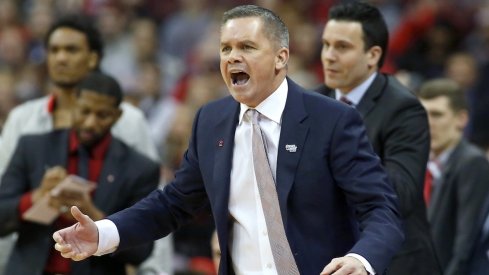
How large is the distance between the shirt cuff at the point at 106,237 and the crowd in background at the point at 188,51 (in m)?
4.00

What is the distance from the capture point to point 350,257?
3.97 metres

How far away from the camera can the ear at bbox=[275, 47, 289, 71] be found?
441 centimetres

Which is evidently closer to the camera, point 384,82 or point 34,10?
point 384,82

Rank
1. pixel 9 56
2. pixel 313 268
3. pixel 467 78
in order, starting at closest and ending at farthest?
pixel 313 268 < pixel 467 78 < pixel 9 56

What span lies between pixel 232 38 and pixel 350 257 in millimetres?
987

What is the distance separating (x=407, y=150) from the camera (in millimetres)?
5250

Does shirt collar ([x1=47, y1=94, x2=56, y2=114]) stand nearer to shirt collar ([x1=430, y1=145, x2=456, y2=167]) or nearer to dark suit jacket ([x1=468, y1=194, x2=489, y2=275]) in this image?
shirt collar ([x1=430, y1=145, x2=456, y2=167])

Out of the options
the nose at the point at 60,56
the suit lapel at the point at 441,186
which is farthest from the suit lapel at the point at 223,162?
the nose at the point at 60,56

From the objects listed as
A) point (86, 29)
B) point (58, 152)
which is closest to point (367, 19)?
point (58, 152)

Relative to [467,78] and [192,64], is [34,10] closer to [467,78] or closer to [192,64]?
[192,64]

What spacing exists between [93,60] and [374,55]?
2230 mm

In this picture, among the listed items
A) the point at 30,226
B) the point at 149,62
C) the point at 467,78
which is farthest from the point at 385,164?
the point at 149,62

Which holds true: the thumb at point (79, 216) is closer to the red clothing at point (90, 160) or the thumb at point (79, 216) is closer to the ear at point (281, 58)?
the ear at point (281, 58)

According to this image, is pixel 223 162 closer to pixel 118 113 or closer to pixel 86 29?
pixel 118 113
